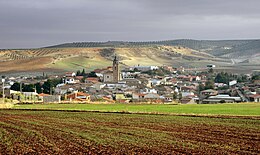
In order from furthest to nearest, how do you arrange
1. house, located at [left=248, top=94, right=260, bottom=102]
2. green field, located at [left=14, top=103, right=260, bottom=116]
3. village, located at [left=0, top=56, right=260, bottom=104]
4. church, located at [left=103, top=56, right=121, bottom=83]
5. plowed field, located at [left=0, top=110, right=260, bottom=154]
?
church, located at [left=103, top=56, right=121, bottom=83] → house, located at [left=248, top=94, right=260, bottom=102] → village, located at [left=0, top=56, right=260, bottom=104] → green field, located at [left=14, top=103, right=260, bottom=116] → plowed field, located at [left=0, top=110, right=260, bottom=154]

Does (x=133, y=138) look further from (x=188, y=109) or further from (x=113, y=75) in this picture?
(x=113, y=75)

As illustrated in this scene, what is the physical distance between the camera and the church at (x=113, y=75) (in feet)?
399

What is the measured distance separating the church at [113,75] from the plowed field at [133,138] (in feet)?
299

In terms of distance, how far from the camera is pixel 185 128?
1081 inches

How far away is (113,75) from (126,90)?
2499 centimetres

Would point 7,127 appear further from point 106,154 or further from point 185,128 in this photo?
point 106,154

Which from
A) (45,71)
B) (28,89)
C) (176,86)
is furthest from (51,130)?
(45,71)

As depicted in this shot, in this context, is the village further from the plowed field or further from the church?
the plowed field

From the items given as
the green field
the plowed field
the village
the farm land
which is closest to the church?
the village

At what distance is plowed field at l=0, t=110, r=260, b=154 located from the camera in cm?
1880

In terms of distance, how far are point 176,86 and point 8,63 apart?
3339 inches

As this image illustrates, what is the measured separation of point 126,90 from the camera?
102375mm

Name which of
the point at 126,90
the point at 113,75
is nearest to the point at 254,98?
the point at 126,90

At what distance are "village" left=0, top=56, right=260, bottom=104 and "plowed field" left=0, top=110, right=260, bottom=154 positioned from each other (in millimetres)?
38356
